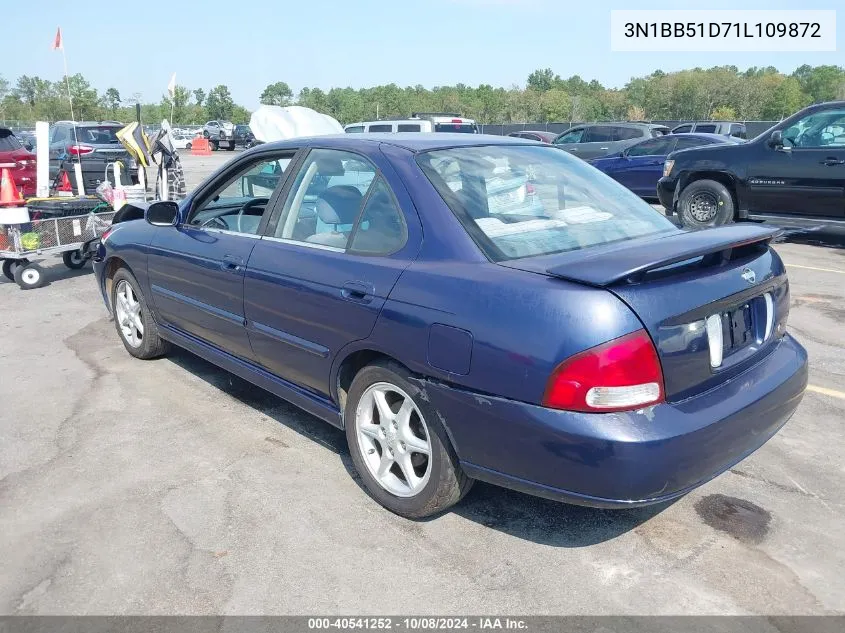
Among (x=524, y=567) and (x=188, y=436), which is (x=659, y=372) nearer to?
(x=524, y=567)

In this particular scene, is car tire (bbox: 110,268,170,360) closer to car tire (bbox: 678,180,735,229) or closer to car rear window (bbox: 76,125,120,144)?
car tire (bbox: 678,180,735,229)

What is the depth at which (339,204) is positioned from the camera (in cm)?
A: 357

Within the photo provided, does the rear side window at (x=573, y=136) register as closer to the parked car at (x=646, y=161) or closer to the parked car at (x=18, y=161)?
the parked car at (x=646, y=161)

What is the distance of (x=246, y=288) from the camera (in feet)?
12.7

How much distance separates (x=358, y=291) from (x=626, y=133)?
1632cm

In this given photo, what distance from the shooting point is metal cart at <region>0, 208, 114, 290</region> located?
7664 millimetres

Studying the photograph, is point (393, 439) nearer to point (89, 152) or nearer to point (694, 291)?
point (694, 291)

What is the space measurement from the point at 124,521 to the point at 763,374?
2.81 meters

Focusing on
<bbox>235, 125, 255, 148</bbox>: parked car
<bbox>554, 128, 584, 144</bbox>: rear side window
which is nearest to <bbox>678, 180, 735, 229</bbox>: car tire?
<bbox>554, 128, 584, 144</bbox>: rear side window

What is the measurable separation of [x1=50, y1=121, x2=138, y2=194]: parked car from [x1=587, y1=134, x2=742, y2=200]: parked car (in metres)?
9.73

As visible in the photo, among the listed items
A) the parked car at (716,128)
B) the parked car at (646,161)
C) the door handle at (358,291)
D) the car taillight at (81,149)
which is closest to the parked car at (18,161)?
the car taillight at (81,149)

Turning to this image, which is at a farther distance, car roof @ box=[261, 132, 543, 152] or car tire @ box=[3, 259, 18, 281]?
car tire @ box=[3, 259, 18, 281]

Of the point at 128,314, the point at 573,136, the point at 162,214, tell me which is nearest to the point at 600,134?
the point at 573,136

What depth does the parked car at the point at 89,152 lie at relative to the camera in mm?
14680
